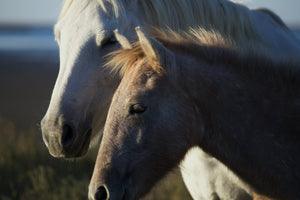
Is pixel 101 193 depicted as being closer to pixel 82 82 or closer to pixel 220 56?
pixel 82 82

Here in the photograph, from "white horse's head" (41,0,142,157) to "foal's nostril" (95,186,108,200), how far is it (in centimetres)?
52

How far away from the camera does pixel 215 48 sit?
7.19ft

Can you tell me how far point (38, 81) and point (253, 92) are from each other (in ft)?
46.5

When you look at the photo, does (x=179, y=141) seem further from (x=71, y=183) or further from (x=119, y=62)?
(x=71, y=183)

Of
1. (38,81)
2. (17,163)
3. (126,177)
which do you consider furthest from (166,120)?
(38,81)

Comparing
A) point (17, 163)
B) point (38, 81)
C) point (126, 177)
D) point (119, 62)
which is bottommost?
point (38, 81)

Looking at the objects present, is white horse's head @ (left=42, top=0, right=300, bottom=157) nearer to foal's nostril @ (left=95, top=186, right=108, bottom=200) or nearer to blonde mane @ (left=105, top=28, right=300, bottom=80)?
blonde mane @ (left=105, top=28, right=300, bottom=80)

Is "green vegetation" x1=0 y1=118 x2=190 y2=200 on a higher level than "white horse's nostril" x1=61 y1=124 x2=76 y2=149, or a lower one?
lower

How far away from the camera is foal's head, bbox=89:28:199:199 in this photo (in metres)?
2.04

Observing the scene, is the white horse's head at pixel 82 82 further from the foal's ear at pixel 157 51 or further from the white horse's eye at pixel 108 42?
the foal's ear at pixel 157 51

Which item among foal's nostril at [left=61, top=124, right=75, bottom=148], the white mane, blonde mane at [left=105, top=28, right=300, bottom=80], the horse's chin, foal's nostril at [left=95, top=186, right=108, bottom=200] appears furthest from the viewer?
the white mane

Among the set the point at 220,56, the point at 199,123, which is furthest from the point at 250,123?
the point at 220,56

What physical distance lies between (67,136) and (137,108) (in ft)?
2.07

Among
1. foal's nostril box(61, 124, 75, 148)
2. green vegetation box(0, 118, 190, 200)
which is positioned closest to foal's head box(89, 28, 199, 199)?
foal's nostril box(61, 124, 75, 148)
